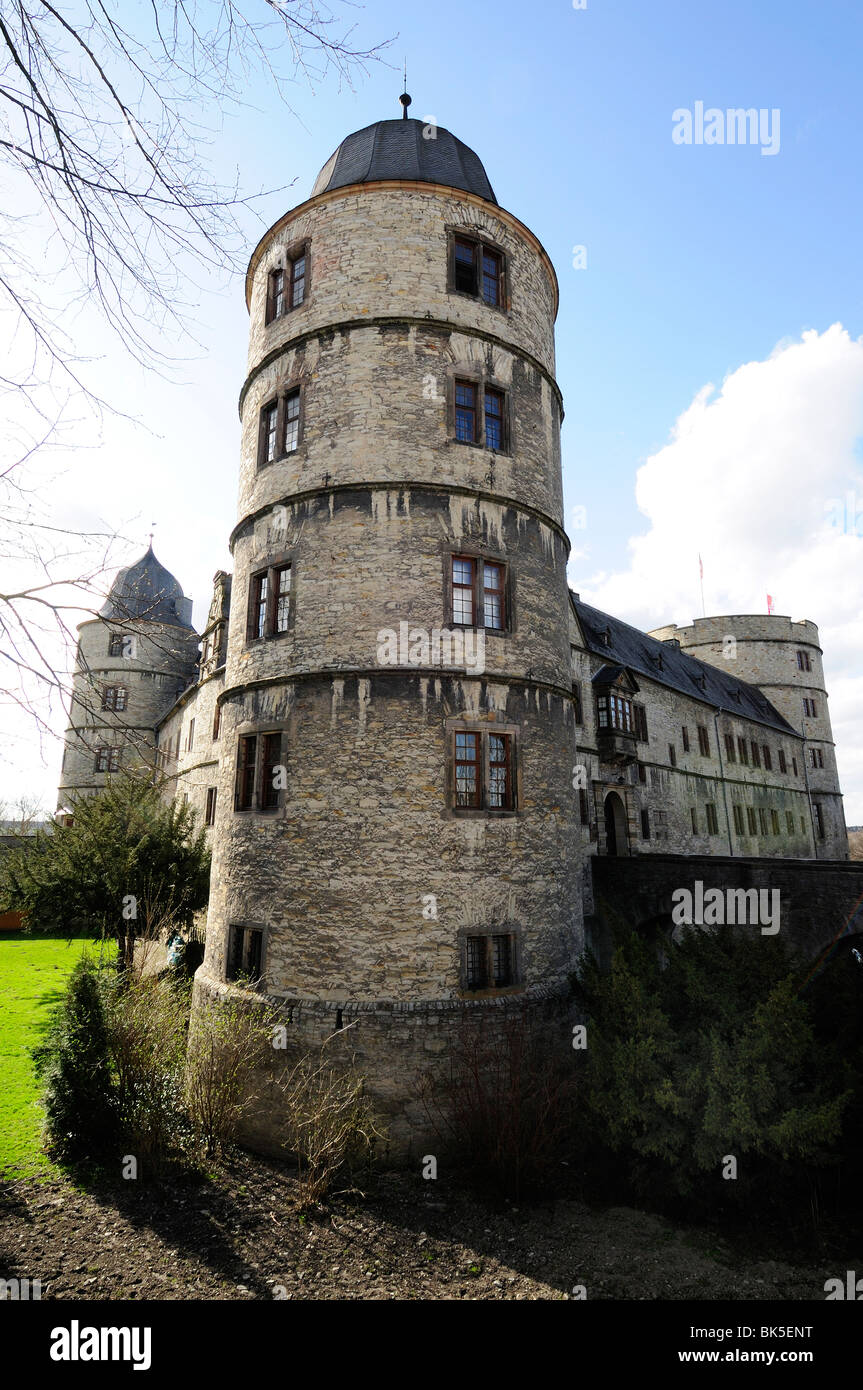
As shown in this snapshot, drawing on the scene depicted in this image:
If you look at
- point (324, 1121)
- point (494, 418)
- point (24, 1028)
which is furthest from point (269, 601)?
point (24, 1028)

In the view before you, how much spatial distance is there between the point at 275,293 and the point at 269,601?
7982 mm

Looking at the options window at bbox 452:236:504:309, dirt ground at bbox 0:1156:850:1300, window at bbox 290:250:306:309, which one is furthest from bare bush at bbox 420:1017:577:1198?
window at bbox 290:250:306:309

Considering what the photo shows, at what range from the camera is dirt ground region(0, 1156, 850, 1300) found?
8164mm

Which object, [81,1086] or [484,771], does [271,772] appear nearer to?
[484,771]

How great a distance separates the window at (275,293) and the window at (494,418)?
5.62 meters

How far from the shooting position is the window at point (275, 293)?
1583 cm

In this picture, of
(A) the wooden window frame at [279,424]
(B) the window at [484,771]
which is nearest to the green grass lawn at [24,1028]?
(B) the window at [484,771]

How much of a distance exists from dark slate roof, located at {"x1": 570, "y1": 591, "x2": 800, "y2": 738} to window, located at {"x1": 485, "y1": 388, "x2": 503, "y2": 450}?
1187cm

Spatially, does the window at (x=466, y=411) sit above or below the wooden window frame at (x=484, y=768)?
above

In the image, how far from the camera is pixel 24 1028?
1756 centimetres

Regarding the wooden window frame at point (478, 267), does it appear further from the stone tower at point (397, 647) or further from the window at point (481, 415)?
the window at point (481, 415)

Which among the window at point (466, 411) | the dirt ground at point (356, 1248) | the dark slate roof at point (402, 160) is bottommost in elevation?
the dirt ground at point (356, 1248)

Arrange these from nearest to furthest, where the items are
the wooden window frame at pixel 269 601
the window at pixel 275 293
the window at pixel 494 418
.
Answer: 1. the wooden window frame at pixel 269 601
2. the window at pixel 494 418
3. the window at pixel 275 293
